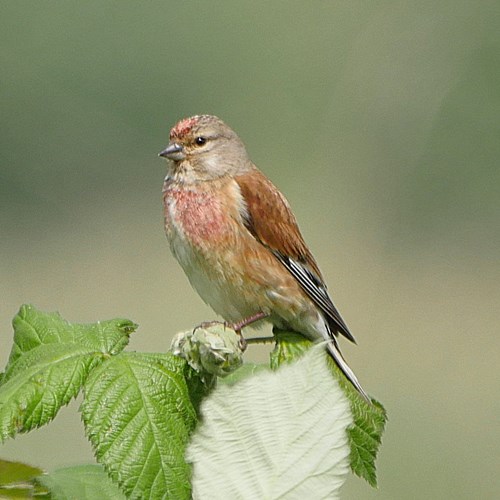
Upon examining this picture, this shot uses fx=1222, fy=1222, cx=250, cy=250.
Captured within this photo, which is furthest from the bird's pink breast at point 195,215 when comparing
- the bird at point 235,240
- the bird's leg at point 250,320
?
the bird's leg at point 250,320

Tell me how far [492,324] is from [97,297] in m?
3.23

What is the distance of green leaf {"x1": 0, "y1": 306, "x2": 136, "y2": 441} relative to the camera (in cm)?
135

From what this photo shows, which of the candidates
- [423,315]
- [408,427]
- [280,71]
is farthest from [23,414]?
[280,71]

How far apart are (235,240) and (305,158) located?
8.83 m

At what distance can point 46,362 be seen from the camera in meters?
1.43

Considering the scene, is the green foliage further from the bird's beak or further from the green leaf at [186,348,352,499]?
the bird's beak

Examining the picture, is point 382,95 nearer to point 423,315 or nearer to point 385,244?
point 385,244

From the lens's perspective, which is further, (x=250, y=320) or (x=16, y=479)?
(x=250, y=320)

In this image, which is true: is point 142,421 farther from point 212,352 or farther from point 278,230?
point 278,230

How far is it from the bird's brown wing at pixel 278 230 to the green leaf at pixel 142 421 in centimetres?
187

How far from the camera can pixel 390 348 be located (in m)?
9.04

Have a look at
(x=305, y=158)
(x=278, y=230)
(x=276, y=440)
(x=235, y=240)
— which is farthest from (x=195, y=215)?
(x=305, y=158)

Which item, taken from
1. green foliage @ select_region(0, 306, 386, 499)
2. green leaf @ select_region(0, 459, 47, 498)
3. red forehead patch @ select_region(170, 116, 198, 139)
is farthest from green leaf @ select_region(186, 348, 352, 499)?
red forehead patch @ select_region(170, 116, 198, 139)

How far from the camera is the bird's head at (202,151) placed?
11.3 feet
